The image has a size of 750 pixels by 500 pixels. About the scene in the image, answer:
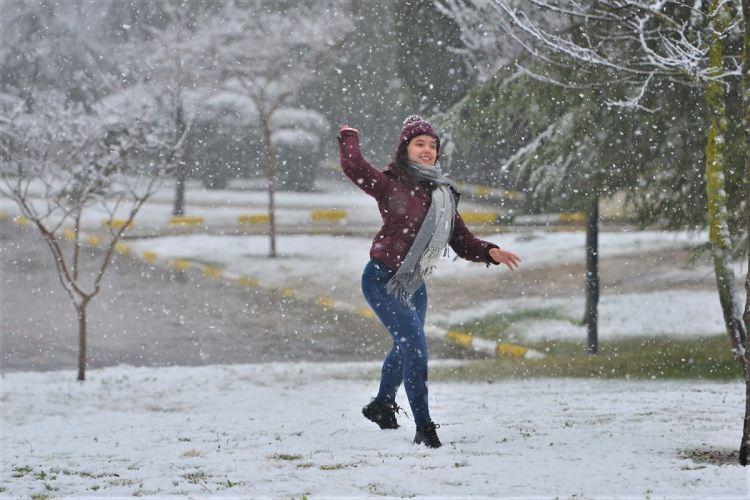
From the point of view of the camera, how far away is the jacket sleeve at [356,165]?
16.4ft

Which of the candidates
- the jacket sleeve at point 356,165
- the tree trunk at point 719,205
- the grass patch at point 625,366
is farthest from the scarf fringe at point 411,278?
the grass patch at point 625,366

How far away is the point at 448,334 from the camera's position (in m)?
13.2

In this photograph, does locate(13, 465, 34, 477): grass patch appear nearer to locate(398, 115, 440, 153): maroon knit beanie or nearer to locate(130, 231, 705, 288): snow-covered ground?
locate(398, 115, 440, 153): maroon knit beanie

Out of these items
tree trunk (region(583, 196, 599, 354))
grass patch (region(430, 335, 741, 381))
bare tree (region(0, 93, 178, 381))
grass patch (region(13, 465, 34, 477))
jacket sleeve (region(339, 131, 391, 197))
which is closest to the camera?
grass patch (region(13, 465, 34, 477))

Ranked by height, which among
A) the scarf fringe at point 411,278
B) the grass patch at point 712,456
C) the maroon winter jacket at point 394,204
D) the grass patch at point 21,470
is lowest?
the grass patch at point 21,470

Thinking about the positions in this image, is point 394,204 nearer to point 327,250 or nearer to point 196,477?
point 196,477

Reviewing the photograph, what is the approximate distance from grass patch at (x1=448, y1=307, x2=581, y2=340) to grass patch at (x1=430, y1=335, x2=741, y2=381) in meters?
1.40

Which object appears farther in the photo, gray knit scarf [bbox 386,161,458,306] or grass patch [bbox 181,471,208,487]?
gray knit scarf [bbox 386,161,458,306]

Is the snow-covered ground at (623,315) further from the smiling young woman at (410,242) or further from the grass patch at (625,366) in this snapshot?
the smiling young woman at (410,242)

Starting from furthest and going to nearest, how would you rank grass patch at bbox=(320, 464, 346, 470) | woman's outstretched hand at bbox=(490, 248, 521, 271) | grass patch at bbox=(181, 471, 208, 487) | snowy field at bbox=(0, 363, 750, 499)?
1. woman's outstretched hand at bbox=(490, 248, 521, 271)
2. grass patch at bbox=(320, 464, 346, 470)
3. grass patch at bbox=(181, 471, 208, 487)
4. snowy field at bbox=(0, 363, 750, 499)

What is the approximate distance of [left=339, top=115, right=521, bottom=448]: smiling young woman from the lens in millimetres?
5152

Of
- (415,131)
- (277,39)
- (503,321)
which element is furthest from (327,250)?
(415,131)

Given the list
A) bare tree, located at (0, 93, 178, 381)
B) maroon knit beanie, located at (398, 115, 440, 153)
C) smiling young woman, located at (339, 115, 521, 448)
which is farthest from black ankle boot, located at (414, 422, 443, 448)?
bare tree, located at (0, 93, 178, 381)

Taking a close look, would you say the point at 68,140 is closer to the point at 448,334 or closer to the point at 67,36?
the point at 67,36
